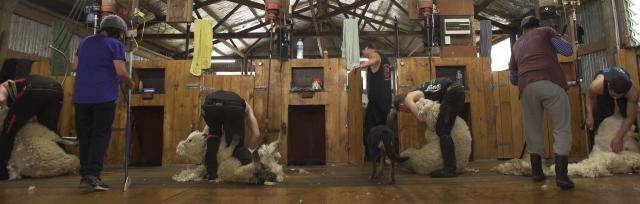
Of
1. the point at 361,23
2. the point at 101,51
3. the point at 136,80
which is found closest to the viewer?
the point at 101,51

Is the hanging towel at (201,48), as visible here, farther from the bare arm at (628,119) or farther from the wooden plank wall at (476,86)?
the bare arm at (628,119)

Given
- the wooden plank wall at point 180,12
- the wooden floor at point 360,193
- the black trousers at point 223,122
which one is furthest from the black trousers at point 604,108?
the wooden plank wall at point 180,12

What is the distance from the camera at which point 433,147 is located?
3.92 metres

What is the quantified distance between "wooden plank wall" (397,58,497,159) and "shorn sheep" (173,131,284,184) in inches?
113

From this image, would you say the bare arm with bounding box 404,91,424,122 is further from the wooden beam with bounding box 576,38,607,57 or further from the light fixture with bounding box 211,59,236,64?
the light fixture with bounding box 211,59,236,64

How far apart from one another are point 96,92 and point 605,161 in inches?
168

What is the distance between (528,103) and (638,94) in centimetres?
160

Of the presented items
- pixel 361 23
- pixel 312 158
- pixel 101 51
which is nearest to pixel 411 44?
pixel 361 23

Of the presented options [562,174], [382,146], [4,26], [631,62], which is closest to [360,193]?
[382,146]

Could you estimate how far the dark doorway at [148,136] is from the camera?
6062mm

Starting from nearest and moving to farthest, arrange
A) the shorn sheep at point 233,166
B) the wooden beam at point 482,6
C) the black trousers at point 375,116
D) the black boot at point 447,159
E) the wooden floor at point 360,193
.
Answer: the wooden floor at point 360,193, the shorn sheep at point 233,166, the black boot at point 447,159, the black trousers at point 375,116, the wooden beam at point 482,6

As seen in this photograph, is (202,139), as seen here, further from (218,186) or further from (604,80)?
(604,80)

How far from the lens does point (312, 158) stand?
20.0 feet

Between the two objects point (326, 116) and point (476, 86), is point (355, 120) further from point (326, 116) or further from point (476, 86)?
point (476, 86)
